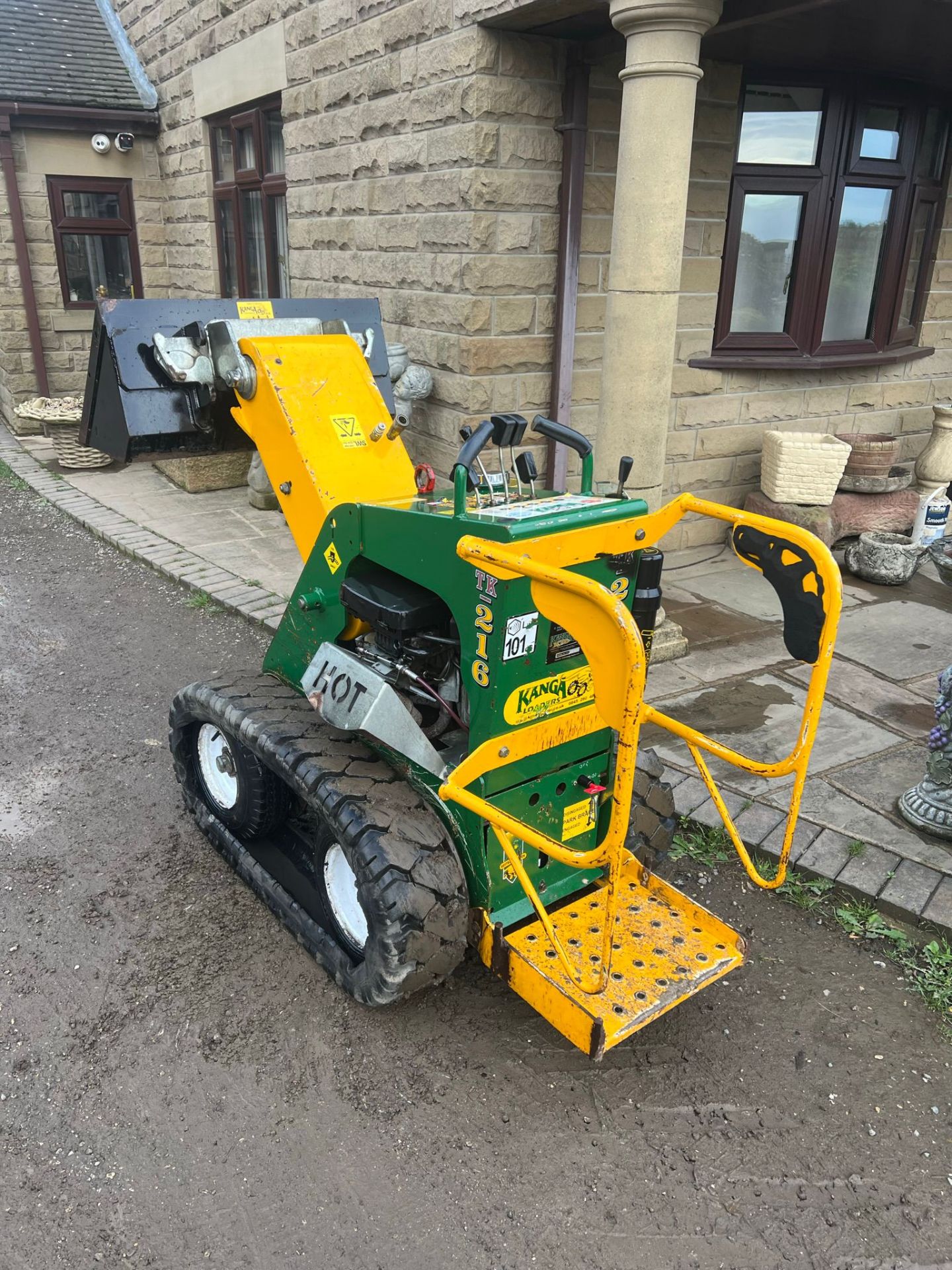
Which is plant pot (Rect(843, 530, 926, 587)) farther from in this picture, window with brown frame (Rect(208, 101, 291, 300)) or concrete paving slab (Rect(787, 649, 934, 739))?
window with brown frame (Rect(208, 101, 291, 300))

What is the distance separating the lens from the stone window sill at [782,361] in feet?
21.9

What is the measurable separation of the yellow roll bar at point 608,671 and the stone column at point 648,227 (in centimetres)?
228

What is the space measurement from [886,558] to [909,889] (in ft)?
11.6

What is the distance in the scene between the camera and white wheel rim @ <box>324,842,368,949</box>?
9.89ft

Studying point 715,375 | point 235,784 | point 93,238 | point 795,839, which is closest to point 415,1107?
point 235,784

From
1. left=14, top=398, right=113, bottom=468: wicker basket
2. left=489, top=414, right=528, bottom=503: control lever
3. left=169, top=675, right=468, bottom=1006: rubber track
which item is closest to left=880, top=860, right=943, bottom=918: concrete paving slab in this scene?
left=169, top=675, right=468, bottom=1006: rubber track

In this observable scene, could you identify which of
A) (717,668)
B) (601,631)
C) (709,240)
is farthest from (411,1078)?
(709,240)

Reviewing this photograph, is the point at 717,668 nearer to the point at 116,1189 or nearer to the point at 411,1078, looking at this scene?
the point at 411,1078

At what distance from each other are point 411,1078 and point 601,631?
60.2 inches

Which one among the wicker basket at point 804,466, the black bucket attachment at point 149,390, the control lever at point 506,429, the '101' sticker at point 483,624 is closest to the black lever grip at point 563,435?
the control lever at point 506,429

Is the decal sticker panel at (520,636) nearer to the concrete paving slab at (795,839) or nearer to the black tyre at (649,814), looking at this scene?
the black tyre at (649,814)

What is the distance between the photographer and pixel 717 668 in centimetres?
516

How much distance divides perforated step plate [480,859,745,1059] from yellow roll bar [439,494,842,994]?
0.09 m

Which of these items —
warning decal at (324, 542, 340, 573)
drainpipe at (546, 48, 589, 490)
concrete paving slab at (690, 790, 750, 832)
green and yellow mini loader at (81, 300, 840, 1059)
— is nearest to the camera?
green and yellow mini loader at (81, 300, 840, 1059)
